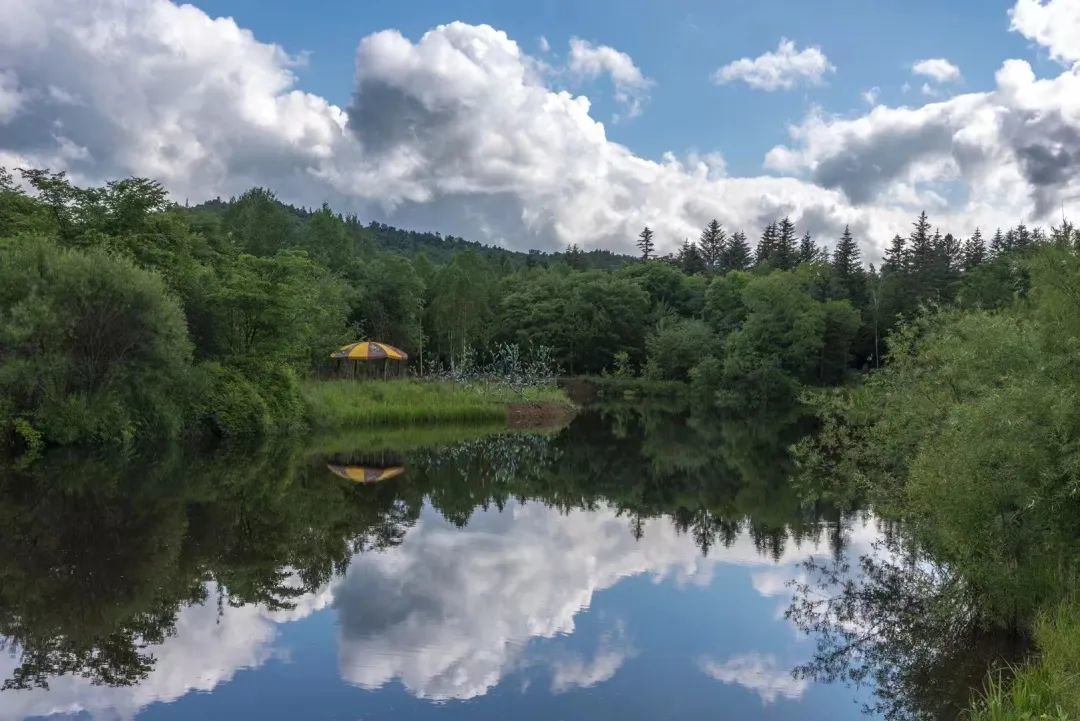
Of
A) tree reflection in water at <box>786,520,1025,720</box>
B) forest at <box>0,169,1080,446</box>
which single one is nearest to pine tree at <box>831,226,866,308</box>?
forest at <box>0,169,1080,446</box>

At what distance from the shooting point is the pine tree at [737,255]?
103500 millimetres

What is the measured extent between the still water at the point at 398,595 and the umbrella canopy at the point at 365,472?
7.6 inches

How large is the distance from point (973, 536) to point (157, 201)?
31.4 m

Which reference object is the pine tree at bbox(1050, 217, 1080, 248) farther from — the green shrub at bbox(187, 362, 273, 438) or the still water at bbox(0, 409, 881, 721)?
the green shrub at bbox(187, 362, 273, 438)

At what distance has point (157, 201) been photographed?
32.6m

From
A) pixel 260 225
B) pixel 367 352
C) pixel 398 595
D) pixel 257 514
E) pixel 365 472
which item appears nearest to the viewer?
pixel 398 595

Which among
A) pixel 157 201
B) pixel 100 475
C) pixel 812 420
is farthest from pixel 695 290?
pixel 100 475

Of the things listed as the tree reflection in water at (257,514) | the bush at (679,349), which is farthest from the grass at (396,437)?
the bush at (679,349)

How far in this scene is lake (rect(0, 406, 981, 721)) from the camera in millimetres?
8570

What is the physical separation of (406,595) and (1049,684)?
26.0 ft

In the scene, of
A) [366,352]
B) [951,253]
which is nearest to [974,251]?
[951,253]

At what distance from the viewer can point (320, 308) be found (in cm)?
3897

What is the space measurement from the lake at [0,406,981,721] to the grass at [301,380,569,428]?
416 inches

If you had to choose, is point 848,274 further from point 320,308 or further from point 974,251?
point 320,308
